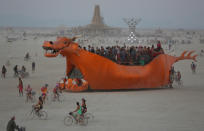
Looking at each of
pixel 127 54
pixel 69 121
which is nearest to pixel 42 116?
pixel 69 121

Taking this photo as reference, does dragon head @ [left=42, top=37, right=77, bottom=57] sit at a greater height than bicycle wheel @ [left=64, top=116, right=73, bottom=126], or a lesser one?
greater

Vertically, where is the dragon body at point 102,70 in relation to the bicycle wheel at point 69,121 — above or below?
above

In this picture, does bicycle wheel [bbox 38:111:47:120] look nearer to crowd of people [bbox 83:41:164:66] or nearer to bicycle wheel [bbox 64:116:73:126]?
bicycle wheel [bbox 64:116:73:126]

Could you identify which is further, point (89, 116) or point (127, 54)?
point (127, 54)

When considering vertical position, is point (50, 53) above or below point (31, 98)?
above

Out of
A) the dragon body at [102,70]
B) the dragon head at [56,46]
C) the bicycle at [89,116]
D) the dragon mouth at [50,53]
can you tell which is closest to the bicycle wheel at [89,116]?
the bicycle at [89,116]

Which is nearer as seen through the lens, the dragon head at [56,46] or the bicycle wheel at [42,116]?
the bicycle wheel at [42,116]

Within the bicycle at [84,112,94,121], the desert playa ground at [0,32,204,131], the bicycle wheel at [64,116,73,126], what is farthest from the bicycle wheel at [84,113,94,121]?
the bicycle wheel at [64,116,73,126]

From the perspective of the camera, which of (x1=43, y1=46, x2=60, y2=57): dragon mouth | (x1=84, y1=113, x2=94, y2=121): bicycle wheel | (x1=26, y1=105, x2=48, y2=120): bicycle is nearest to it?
(x1=84, y1=113, x2=94, y2=121): bicycle wheel

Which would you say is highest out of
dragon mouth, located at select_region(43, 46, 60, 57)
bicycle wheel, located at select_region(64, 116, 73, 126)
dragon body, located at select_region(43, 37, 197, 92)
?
dragon mouth, located at select_region(43, 46, 60, 57)

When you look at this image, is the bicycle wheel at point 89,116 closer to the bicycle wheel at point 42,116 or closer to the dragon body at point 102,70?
the bicycle wheel at point 42,116

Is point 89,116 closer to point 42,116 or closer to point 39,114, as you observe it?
point 42,116

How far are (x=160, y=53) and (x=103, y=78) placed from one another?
4178 mm

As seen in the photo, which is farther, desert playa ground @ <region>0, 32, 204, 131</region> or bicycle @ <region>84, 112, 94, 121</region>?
bicycle @ <region>84, 112, 94, 121</region>
